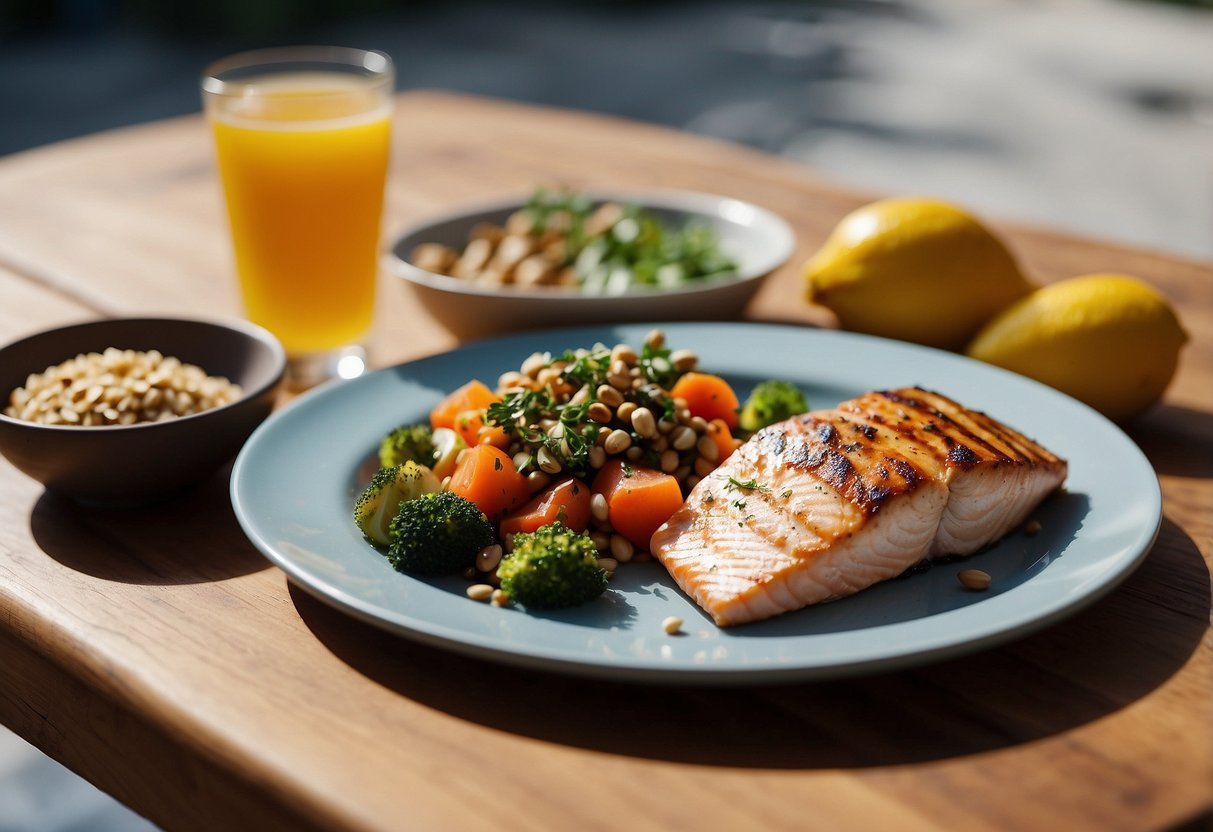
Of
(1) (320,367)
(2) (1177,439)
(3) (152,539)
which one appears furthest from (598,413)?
(2) (1177,439)

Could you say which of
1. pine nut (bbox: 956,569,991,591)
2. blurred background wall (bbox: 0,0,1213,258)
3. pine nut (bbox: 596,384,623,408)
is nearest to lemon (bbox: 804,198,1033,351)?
pine nut (bbox: 596,384,623,408)

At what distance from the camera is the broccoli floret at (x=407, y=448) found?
1857mm

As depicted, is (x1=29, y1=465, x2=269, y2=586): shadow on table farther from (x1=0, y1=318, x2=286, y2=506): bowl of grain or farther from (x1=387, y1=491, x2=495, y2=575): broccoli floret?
(x1=387, y1=491, x2=495, y2=575): broccoli floret

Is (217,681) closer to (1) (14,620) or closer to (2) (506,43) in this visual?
(1) (14,620)

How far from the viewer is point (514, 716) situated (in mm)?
1343

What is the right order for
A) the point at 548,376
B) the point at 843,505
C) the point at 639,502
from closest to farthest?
the point at 843,505 → the point at 639,502 → the point at 548,376

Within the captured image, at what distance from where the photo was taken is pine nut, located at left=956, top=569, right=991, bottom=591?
1.57 m

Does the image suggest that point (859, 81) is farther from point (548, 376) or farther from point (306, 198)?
point (548, 376)

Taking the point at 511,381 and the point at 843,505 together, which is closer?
the point at 843,505

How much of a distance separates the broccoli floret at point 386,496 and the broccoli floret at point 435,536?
0.05m

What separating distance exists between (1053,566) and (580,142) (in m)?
2.81

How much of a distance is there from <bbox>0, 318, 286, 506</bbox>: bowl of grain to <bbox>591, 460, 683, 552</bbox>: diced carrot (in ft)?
1.93

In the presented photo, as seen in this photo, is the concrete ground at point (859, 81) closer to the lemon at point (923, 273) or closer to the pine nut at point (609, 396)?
the lemon at point (923, 273)

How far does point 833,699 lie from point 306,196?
59.3 inches
